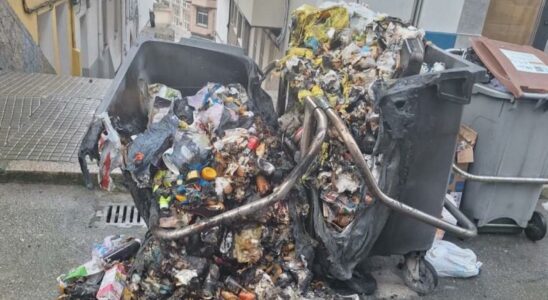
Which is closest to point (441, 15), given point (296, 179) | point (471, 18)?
point (471, 18)

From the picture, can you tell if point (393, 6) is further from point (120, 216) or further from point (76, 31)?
point (76, 31)

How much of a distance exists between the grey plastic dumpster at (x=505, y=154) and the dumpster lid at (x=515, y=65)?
80 mm

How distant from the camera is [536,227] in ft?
11.1

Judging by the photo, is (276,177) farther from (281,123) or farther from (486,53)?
(486,53)

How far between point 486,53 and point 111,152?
2597mm

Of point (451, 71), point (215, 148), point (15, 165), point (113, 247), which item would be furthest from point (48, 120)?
point (451, 71)

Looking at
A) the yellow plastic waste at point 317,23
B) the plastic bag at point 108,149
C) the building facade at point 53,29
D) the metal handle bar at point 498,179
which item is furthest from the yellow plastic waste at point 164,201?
the building facade at point 53,29

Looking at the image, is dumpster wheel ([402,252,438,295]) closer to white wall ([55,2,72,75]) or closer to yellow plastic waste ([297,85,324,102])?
yellow plastic waste ([297,85,324,102])

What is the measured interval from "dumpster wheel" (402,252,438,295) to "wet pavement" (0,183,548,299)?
2.0 inches

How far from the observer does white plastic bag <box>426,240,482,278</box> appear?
295 centimetres

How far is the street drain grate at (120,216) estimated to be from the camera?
3.30m

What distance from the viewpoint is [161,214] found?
7.55 ft

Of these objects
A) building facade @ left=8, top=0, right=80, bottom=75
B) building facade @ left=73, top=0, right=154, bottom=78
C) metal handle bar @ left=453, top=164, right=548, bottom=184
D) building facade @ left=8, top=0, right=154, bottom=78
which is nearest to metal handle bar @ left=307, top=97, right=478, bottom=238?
metal handle bar @ left=453, top=164, right=548, bottom=184

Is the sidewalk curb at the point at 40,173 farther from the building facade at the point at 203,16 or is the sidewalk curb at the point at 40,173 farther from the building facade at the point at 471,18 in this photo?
the building facade at the point at 203,16
